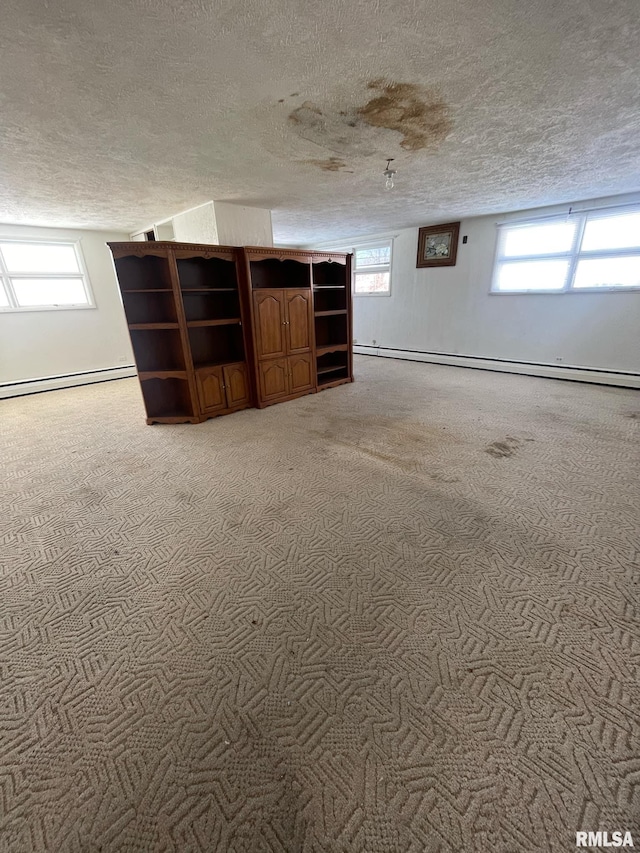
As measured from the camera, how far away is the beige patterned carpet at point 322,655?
3.18 feet

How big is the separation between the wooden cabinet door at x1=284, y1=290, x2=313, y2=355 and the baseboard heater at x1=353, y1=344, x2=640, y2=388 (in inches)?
123

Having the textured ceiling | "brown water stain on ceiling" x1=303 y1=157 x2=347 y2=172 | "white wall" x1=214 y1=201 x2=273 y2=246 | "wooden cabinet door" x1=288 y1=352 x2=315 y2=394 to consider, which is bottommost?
"wooden cabinet door" x1=288 y1=352 x2=315 y2=394

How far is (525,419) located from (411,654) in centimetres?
331

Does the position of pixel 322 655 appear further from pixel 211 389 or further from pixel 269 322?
pixel 269 322

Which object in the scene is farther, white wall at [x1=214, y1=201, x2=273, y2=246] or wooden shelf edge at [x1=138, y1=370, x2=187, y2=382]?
white wall at [x1=214, y1=201, x2=273, y2=246]

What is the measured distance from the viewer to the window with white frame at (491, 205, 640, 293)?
14.8 feet

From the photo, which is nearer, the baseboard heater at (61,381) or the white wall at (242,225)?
the white wall at (242,225)

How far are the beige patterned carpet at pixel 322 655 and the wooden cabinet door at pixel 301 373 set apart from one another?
2.07 metres

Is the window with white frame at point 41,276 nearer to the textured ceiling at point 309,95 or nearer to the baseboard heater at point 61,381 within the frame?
the baseboard heater at point 61,381

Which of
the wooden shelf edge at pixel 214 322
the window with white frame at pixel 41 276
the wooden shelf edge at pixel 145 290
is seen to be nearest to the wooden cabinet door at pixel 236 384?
the wooden shelf edge at pixel 214 322

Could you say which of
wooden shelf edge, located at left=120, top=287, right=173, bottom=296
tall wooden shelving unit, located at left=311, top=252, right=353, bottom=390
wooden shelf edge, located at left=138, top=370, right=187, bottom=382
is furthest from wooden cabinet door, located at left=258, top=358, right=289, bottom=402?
wooden shelf edge, located at left=120, top=287, right=173, bottom=296

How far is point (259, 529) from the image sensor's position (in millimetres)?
2158

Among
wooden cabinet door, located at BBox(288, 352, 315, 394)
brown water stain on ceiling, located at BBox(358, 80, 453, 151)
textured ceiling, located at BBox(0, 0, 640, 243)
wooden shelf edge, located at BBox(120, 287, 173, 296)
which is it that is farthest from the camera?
wooden cabinet door, located at BBox(288, 352, 315, 394)

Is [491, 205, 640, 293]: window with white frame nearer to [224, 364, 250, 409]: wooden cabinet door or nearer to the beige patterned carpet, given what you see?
the beige patterned carpet
